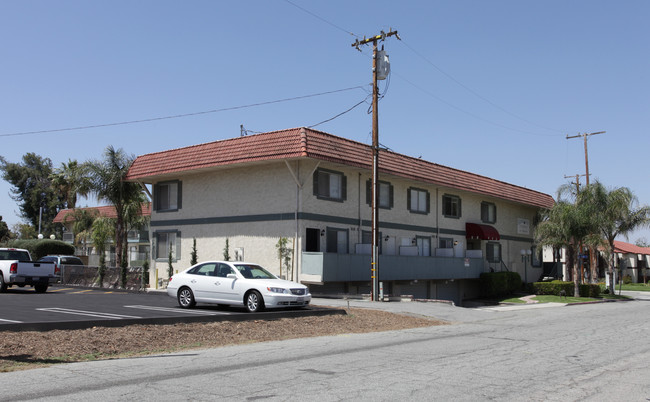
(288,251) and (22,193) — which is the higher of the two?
(22,193)

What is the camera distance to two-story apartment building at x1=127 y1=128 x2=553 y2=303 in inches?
1074

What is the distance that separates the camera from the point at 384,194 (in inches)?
1266

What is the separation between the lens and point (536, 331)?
16.8 meters

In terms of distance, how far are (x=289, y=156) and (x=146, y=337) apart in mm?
14642

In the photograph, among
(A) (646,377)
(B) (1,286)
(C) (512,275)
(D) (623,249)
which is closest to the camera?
(A) (646,377)

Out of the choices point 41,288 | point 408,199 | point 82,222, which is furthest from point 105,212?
point 408,199

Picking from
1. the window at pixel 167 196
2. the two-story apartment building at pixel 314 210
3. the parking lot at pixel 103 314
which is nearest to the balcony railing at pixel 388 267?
the two-story apartment building at pixel 314 210

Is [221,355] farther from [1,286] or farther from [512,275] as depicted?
[512,275]

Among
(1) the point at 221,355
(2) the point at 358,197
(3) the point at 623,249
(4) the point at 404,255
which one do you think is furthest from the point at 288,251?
(3) the point at 623,249

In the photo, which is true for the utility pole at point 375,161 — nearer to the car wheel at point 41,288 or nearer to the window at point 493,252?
the car wheel at point 41,288

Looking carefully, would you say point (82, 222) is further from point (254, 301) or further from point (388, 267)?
point (254, 301)

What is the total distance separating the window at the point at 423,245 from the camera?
35.0 meters

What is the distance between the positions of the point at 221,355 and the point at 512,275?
3263 centimetres

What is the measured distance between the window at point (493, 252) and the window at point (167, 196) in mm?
21072
